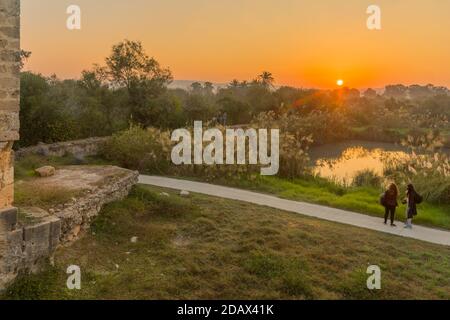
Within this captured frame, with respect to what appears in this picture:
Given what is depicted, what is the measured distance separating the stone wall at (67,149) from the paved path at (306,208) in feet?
9.76

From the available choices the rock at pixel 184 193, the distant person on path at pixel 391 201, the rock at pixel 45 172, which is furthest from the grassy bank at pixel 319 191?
the rock at pixel 184 193

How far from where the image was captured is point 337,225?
10.5m

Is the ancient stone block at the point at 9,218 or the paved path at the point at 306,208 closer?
the ancient stone block at the point at 9,218

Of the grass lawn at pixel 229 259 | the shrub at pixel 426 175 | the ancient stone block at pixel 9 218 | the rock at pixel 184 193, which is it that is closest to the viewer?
the ancient stone block at pixel 9 218

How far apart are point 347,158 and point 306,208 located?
1166 centimetres

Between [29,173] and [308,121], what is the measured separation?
20455 millimetres

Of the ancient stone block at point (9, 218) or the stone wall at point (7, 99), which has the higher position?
the stone wall at point (7, 99)

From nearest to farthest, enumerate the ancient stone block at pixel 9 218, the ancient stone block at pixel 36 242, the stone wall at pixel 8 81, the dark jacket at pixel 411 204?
the stone wall at pixel 8 81 → the ancient stone block at pixel 9 218 → the ancient stone block at pixel 36 242 → the dark jacket at pixel 411 204

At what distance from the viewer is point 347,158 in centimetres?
2283

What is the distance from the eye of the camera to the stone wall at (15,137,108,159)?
1465 centimetres

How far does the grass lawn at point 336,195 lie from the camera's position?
1161 cm

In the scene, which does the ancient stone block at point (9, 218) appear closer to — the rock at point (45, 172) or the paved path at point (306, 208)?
the rock at point (45, 172)

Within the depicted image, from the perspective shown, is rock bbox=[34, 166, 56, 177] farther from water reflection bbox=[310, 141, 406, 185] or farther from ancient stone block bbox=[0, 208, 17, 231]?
water reflection bbox=[310, 141, 406, 185]

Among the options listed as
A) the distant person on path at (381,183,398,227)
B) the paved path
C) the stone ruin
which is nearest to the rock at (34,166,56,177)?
the stone ruin
